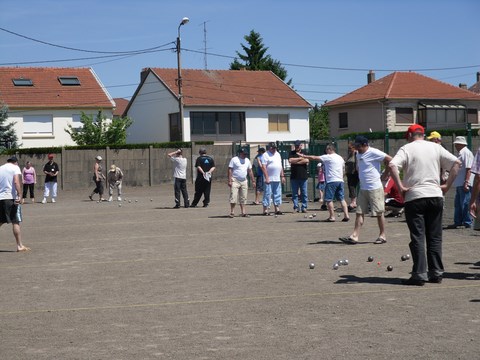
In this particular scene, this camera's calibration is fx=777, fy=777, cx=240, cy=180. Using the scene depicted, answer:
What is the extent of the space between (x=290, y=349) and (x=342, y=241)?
299 inches

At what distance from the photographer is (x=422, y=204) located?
9.59 meters

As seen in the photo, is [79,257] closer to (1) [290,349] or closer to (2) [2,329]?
(2) [2,329]

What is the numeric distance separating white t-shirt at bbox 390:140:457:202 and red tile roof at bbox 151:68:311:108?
43685mm

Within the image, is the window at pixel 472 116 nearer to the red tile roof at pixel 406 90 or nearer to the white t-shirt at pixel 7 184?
the red tile roof at pixel 406 90

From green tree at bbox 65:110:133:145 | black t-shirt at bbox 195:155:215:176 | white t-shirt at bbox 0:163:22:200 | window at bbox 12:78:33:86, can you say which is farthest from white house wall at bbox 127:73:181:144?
white t-shirt at bbox 0:163:22:200

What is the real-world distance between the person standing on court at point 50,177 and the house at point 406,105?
32.6m

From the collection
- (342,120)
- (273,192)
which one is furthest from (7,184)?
(342,120)

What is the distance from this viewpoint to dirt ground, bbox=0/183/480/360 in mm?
6789

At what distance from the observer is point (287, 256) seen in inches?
498

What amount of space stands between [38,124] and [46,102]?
1547mm

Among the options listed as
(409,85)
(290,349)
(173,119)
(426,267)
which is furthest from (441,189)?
(409,85)

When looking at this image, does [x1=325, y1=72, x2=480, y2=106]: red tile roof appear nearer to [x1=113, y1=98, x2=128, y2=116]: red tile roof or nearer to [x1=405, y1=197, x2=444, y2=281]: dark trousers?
[x1=113, y1=98, x2=128, y2=116]: red tile roof

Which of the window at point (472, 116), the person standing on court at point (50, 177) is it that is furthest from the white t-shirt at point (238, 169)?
the window at point (472, 116)

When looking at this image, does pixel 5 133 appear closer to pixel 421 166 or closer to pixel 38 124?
pixel 38 124
